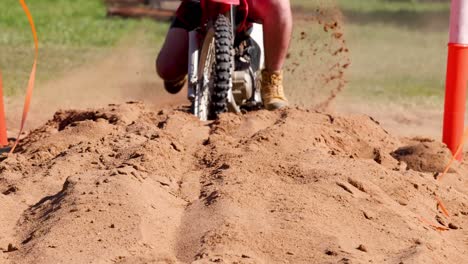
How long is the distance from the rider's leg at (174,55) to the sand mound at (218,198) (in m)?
1.43

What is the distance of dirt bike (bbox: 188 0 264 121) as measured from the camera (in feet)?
22.9

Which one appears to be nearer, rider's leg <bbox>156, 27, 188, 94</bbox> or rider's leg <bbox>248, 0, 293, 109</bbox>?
Answer: rider's leg <bbox>248, 0, 293, 109</bbox>

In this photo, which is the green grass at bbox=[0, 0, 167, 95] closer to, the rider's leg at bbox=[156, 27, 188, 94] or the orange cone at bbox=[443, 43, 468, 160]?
the rider's leg at bbox=[156, 27, 188, 94]

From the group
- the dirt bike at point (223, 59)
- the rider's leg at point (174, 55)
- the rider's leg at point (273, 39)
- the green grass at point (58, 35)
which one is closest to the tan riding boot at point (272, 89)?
the rider's leg at point (273, 39)

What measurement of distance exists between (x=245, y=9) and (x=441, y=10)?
1686 centimetres

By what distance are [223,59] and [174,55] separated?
0.92 meters

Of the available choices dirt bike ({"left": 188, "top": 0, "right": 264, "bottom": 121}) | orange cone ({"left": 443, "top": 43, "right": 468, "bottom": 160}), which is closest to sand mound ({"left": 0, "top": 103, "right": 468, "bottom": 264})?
orange cone ({"left": 443, "top": 43, "right": 468, "bottom": 160})

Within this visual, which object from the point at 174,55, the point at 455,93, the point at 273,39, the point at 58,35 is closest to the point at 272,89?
the point at 273,39

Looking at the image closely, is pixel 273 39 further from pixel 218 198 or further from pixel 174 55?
pixel 218 198

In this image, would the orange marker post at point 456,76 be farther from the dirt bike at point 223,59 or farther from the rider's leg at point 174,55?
the rider's leg at point 174,55

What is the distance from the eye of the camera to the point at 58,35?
16.2m

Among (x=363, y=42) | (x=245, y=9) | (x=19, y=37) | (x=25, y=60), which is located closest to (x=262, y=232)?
(x=245, y=9)

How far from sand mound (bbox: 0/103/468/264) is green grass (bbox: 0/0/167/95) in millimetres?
4713

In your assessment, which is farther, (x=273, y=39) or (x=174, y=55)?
(x=174, y=55)
